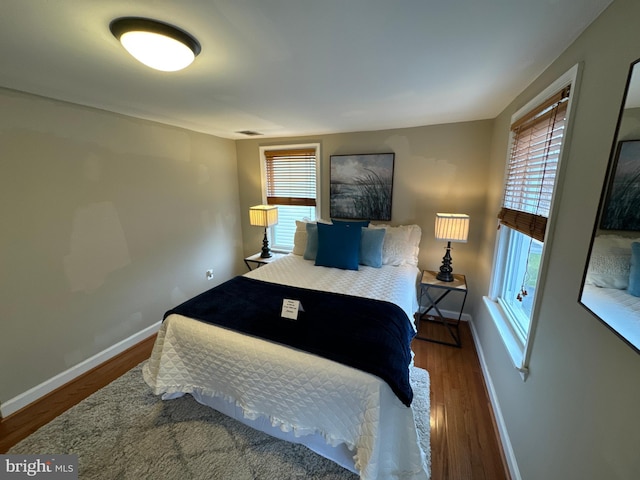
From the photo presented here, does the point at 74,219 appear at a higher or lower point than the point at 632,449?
higher

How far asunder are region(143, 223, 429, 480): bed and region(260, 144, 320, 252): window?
1.86 m

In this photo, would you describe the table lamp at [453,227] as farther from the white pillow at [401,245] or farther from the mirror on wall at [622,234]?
the mirror on wall at [622,234]

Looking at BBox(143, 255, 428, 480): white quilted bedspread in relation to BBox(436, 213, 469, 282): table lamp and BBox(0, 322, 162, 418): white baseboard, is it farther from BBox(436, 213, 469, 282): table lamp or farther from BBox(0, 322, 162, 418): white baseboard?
BBox(436, 213, 469, 282): table lamp

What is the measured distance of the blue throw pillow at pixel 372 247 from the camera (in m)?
2.54

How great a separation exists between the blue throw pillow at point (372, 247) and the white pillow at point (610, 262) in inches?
66.8

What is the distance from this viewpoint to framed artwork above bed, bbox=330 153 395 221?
2.88 m

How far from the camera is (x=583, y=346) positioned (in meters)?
0.90

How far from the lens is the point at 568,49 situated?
116 cm

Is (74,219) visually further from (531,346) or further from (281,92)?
(531,346)

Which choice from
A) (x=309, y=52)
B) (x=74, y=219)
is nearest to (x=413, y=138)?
(x=309, y=52)

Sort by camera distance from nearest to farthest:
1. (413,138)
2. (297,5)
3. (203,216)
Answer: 1. (297,5)
2. (413,138)
3. (203,216)

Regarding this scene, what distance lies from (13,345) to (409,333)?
9.18ft

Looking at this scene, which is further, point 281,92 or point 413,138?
point 413,138

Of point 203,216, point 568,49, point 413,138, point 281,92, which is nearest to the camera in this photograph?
point 568,49
